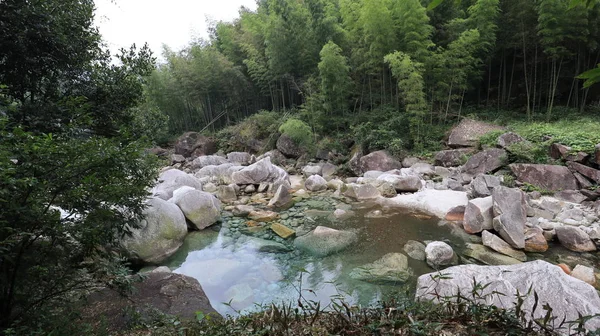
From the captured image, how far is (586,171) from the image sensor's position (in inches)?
271

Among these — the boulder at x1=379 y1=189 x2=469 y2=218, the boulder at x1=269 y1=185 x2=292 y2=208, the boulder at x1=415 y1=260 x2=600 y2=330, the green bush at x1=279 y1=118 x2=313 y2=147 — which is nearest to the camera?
the boulder at x1=415 y1=260 x2=600 y2=330

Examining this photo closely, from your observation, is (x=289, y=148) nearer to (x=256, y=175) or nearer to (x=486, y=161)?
(x=256, y=175)

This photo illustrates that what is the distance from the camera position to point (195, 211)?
647cm

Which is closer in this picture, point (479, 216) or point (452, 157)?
point (479, 216)

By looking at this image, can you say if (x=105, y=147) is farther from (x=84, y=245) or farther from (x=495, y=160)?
(x=495, y=160)

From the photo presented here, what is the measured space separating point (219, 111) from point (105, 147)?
→ 19.4m

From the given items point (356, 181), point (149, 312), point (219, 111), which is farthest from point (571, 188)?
point (219, 111)

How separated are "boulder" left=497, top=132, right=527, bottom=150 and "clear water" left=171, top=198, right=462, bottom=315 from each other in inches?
168

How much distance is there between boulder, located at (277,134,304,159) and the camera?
13469 mm

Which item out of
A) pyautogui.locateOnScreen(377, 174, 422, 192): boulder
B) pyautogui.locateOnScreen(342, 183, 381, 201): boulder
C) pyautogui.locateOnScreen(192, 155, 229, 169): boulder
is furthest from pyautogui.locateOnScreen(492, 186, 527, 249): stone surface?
pyautogui.locateOnScreen(192, 155, 229, 169): boulder

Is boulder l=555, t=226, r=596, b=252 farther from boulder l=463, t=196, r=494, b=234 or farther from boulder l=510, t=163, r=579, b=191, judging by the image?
boulder l=510, t=163, r=579, b=191

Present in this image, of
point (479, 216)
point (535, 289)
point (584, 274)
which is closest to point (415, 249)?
point (479, 216)

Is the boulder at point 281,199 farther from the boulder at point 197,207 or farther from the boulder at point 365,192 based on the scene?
the boulder at point 365,192

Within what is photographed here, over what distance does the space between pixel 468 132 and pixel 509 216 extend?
611 centimetres
